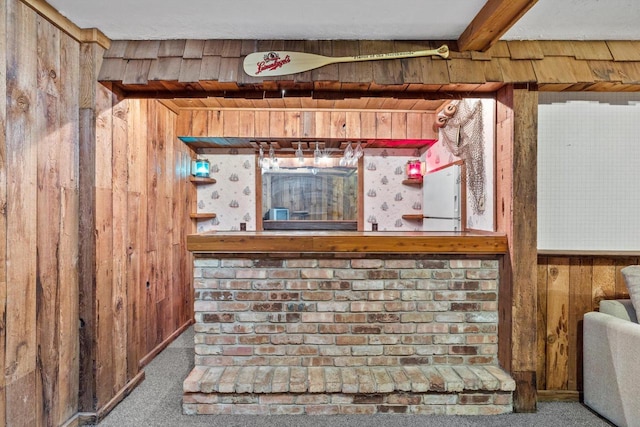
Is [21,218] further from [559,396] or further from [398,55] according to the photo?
[559,396]

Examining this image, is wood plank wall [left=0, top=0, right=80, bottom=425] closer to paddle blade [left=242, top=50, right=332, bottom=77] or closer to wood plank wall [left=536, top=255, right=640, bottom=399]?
paddle blade [left=242, top=50, right=332, bottom=77]

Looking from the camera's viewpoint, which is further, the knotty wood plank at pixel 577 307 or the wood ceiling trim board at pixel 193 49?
the knotty wood plank at pixel 577 307

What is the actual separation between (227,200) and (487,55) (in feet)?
9.77

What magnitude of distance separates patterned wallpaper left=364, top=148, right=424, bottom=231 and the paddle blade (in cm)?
213

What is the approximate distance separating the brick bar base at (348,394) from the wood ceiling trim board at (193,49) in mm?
1975

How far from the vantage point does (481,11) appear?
1.77m

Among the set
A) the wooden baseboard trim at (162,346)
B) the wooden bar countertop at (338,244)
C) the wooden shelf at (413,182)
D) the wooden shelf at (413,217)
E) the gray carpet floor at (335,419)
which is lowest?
the gray carpet floor at (335,419)

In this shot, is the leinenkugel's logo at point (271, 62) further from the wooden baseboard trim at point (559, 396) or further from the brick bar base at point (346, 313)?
the wooden baseboard trim at point (559, 396)

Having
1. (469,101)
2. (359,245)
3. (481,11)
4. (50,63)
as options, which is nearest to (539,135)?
(469,101)

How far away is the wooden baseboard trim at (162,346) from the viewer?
9.05 feet

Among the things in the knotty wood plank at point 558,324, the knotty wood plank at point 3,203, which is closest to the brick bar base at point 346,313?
the knotty wood plank at point 558,324

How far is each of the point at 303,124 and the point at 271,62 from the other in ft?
4.98

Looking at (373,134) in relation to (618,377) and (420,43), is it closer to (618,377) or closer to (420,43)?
(420,43)

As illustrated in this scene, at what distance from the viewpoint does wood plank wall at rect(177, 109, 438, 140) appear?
356cm
